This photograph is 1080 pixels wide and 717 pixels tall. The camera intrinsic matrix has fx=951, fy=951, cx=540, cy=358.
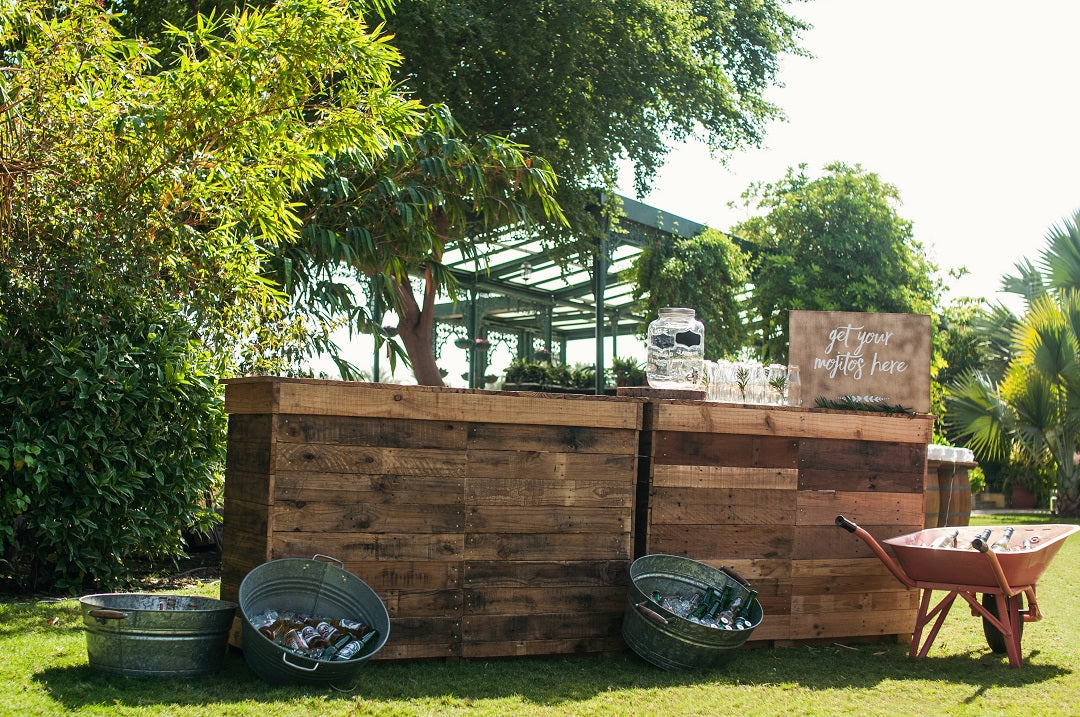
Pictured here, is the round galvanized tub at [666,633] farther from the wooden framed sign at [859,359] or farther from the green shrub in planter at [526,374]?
the green shrub in planter at [526,374]

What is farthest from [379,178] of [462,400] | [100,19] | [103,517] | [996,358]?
[996,358]

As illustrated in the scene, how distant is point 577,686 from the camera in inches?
144

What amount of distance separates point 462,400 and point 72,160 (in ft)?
7.98

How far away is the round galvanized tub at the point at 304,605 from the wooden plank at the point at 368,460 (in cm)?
36

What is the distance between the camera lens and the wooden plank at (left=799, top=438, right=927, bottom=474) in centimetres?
473

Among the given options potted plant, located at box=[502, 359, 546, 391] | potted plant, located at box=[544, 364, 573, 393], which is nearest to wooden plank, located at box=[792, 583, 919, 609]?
potted plant, located at box=[502, 359, 546, 391]

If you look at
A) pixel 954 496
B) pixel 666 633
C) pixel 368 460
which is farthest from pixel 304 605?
pixel 954 496

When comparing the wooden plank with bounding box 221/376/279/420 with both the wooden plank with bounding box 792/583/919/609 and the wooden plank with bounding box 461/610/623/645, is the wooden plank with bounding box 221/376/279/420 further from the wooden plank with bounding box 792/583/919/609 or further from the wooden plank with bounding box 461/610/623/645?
the wooden plank with bounding box 792/583/919/609

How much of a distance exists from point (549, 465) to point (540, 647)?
0.77m

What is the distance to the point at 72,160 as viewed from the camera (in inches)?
186

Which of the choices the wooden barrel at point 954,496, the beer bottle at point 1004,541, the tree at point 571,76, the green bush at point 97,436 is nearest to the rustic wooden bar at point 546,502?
the beer bottle at point 1004,541

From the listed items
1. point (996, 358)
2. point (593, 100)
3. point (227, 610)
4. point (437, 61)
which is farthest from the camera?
point (996, 358)

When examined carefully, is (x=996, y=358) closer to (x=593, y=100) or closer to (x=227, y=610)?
(x=593, y=100)

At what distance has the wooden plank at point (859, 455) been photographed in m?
4.73
